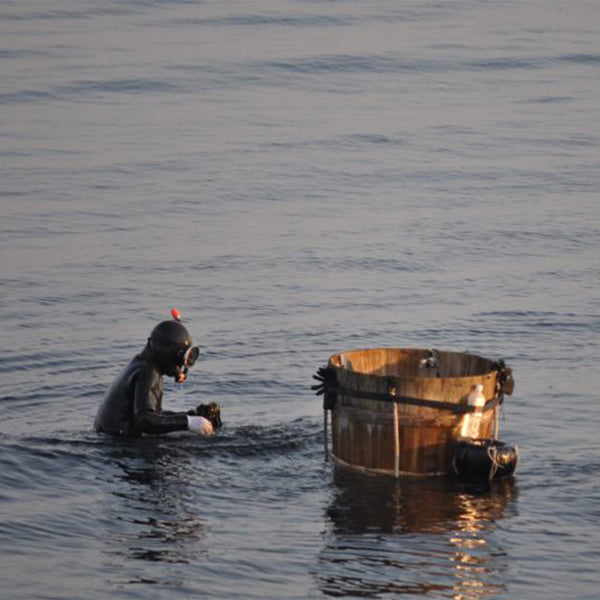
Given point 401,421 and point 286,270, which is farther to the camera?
point 286,270

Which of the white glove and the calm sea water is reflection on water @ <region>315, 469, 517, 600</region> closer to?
the calm sea water

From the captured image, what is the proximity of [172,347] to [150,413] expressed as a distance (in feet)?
1.87

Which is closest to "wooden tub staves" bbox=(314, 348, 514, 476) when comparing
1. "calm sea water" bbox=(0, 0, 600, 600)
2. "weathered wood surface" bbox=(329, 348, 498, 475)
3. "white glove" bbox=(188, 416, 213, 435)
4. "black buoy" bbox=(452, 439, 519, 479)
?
"weathered wood surface" bbox=(329, 348, 498, 475)

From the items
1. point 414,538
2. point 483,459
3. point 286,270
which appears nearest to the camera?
point 414,538

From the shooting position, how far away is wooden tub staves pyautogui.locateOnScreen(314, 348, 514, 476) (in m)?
12.0

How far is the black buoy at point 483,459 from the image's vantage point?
11984mm

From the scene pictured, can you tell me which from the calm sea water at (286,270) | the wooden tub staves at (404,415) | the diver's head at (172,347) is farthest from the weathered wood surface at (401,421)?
the diver's head at (172,347)

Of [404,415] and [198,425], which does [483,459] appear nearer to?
[404,415]

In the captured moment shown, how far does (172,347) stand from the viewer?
12922 mm

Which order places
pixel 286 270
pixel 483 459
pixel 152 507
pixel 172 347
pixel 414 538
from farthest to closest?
pixel 286 270
pixel 172 347
pixel 483 459
pixel 152 507
pixel 414 538

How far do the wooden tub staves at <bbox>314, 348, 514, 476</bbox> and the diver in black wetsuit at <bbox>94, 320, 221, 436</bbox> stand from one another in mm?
1197

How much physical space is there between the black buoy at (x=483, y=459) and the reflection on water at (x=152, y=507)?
6.87 ft

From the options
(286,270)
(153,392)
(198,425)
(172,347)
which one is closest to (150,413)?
(153,392)

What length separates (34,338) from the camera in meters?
16.8
